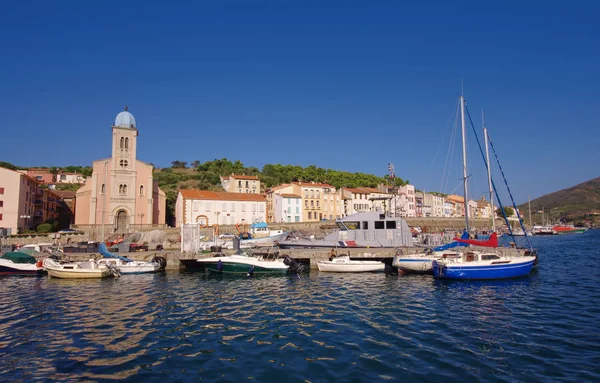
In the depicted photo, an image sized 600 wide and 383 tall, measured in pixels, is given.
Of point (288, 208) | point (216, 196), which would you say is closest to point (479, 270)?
point (216, 196)

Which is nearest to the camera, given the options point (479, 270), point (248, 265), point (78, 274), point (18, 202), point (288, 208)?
point (479, 270)

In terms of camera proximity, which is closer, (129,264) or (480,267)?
(480,267)

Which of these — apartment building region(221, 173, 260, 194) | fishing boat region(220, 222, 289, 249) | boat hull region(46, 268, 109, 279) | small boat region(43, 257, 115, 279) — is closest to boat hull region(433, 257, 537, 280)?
fishing boat region(220, 222, 289, 249)

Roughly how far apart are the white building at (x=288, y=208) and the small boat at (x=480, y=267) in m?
48.4

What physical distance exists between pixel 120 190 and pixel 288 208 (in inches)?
1198

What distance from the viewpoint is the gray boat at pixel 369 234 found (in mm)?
31250

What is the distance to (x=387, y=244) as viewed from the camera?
102 feet

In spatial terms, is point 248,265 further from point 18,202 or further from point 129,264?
point 18,202

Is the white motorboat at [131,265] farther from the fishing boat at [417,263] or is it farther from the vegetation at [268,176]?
the vegetation at [268,176]

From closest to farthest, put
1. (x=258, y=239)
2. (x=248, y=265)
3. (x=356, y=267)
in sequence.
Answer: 1. (x=248, y=265)
2. (x=356, y=267)
3. (x=258, y=239)

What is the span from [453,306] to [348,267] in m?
10.5

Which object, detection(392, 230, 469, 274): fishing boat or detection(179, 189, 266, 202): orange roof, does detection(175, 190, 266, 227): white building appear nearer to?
detection(179, 189, 266, 202): orange roof

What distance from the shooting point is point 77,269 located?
2406cm

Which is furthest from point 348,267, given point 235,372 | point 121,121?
point 121,121
